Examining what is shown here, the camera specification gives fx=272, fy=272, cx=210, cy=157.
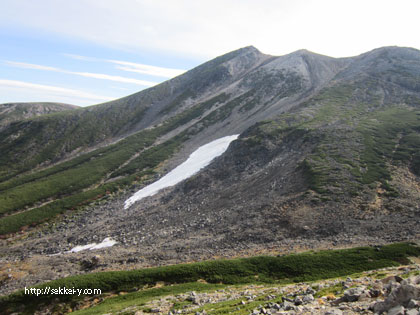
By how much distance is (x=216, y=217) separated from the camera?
44188 millimetres

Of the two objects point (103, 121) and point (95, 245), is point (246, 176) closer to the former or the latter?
point (95, 245)

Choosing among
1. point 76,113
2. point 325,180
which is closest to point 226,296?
point 325,180

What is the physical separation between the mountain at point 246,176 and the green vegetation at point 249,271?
3.51m

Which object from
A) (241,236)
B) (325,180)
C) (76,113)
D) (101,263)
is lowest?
(101,263)

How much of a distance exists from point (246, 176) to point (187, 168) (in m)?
24.2

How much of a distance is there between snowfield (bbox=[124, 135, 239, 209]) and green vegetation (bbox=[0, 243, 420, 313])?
34121mm

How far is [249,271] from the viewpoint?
28.4 meters

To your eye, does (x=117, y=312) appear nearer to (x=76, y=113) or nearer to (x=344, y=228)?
(x=344, y=228)

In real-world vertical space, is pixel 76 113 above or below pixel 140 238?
above

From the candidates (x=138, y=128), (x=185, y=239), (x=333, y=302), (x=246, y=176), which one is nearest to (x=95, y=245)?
(x=185, y=239)

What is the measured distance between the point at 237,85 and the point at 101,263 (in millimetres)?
128768

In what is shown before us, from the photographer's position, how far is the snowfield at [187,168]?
67875 millimetres

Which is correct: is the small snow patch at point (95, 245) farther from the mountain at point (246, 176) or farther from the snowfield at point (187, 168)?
the snowfield at point (187, 168)

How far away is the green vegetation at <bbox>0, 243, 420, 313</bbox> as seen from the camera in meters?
26.9
